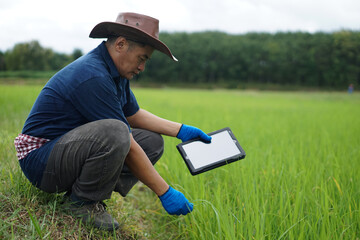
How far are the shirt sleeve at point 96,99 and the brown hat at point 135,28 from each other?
0.27 metres

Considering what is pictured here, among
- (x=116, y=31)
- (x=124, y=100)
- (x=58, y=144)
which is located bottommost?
(x=58, y=144)

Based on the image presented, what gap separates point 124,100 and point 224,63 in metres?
Result: 51.8

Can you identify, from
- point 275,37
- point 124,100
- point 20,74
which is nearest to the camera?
point 124,100

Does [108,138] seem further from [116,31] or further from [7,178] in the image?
[7,178]

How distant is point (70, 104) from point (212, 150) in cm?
92

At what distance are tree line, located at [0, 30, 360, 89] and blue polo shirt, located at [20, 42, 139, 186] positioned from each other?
114ft

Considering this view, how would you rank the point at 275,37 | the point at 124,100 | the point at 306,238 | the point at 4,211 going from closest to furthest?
the point at 306,238 → the point at 4,211 → the point at 124,100 → the point at 275,37

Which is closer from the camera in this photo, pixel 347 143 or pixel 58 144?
pixel 58 144

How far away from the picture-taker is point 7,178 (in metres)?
1.74

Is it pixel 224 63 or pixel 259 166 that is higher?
pixel 224 63

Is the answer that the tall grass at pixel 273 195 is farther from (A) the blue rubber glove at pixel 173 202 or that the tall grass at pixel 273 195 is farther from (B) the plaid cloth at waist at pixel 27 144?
(B) the plaid cloth at waist at pixel 27 144

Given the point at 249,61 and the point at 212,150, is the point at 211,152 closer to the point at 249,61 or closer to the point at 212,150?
the point at 212,150

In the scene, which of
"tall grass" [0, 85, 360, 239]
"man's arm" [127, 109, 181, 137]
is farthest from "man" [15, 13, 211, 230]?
"man's arm" [127, 109, 181, 137]

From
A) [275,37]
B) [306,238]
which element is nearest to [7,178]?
[306,238]
